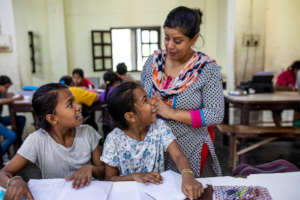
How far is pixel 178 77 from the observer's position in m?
1.33

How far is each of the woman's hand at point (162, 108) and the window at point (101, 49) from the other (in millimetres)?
6636

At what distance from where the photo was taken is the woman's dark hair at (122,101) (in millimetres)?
1278

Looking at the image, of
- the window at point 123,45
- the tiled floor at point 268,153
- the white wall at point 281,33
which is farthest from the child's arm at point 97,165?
the window at point 123,45

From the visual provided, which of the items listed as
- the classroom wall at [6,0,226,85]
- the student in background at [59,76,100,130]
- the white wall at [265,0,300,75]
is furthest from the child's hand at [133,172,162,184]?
the classroom wall at [6,0,226,85]

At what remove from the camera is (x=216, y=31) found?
25.7 ft

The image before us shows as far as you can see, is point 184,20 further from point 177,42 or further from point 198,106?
point 198,106

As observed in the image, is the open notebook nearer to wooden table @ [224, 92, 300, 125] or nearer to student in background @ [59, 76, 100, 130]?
student in background @ [59, 76, 100, 130]

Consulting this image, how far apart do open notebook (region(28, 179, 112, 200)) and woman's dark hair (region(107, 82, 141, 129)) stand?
0.36m

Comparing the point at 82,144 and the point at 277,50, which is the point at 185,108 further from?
the point at 277,50

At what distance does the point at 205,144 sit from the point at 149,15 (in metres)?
7.00

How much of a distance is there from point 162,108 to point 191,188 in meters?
0.43

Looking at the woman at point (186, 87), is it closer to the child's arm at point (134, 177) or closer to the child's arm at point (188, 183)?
the child's arm at point (188, 183)

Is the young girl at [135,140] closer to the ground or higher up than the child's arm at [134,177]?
higher up

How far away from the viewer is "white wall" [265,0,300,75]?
5.27m
